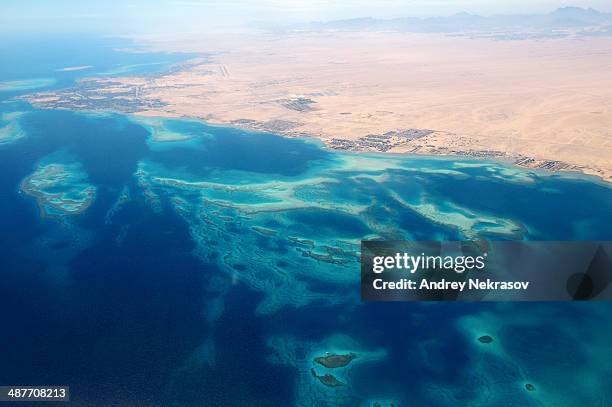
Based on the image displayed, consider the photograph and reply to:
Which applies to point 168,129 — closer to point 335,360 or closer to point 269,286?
point 269,286

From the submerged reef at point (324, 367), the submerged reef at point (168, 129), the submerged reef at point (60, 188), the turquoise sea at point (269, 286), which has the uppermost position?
the submerged reef at point (168, 129)

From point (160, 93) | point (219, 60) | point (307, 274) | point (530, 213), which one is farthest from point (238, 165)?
point (219, 60)

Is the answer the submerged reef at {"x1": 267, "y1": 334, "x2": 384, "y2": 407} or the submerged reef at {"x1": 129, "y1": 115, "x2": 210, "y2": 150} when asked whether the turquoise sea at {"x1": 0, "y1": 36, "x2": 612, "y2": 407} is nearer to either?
the submerged reef at {"x1": 267, "y1": 334, "x2": 384, "y2": 407}

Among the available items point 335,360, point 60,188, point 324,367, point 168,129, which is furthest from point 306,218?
point 168,129

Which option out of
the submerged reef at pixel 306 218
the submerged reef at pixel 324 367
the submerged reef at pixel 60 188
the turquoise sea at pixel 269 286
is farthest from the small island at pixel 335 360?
the submerged reef at pixel 60 188

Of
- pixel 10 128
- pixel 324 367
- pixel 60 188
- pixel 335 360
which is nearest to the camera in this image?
pixel 324 367

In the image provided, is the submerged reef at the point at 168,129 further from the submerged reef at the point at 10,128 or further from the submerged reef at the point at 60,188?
the submerged reef at the point at 10,128

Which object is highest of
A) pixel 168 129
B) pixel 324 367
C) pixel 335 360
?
pixel 168 129
